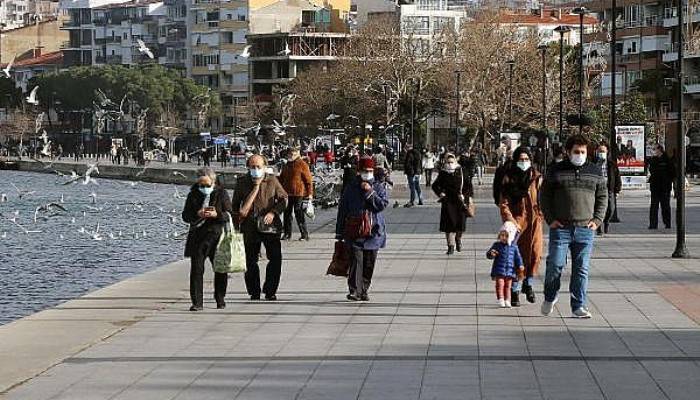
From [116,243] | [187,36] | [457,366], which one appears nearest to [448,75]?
[116,243]

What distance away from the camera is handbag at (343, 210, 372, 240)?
52.3 ft

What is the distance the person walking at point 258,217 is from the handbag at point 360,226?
0.77 m

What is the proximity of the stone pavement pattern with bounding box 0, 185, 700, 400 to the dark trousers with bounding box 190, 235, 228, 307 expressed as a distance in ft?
0.55

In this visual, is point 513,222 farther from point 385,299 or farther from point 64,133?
point 64,133

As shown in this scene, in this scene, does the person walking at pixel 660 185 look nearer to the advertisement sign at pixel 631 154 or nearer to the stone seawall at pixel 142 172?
the advertisement sign at pixel 631 154

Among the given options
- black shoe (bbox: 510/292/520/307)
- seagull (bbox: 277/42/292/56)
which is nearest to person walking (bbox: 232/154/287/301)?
black shoe (bbox: 510/292/520/307)

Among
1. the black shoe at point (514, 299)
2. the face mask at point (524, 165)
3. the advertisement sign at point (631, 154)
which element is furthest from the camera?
the advertisement sign at point (631, 154)

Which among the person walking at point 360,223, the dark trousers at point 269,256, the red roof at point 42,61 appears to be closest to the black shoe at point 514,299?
the person walking at point 360,223

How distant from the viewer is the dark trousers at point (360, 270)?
15867mm

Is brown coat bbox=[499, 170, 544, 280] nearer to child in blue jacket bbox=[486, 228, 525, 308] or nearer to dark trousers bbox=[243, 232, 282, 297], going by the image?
child in blue jacket bbox=[486, 228, 525, 308]

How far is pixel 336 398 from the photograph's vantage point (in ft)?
32.3

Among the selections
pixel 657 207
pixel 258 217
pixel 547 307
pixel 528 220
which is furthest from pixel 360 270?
pixel 657 207

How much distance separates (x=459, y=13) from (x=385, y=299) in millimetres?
120267

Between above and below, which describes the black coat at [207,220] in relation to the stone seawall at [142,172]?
above
